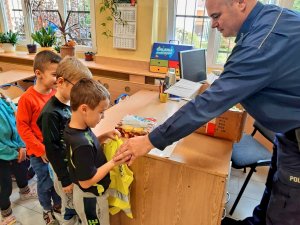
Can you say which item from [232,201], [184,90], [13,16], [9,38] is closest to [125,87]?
[184,90]

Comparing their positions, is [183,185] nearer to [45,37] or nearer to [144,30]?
[144,30]

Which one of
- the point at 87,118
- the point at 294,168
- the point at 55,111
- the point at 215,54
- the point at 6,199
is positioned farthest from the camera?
the point at 215,54

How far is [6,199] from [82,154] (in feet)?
3.73

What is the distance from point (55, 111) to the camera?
3.92 feet

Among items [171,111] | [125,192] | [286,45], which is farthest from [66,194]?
[286,45]

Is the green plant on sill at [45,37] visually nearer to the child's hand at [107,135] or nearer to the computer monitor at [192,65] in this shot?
the computer monitor at [192,65]

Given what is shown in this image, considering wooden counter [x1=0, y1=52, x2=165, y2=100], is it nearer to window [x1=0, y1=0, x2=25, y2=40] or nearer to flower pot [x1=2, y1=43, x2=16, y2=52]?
flower pot [x1=2, y1=43, x2=16, y2=52]

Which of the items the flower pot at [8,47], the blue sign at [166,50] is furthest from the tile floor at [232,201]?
the flower pot at [8,47]

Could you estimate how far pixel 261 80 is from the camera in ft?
2.73

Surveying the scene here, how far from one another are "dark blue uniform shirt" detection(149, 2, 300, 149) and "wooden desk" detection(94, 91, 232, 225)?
27 cm

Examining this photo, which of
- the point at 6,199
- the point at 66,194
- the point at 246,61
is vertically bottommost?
the point at 6,199

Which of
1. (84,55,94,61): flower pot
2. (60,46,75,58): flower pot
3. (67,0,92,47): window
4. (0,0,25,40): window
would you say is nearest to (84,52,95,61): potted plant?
(84,55,94,61): flower pot

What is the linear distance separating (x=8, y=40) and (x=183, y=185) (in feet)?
12.3

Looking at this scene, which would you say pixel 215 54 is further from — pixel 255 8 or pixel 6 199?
pixel 6 199
